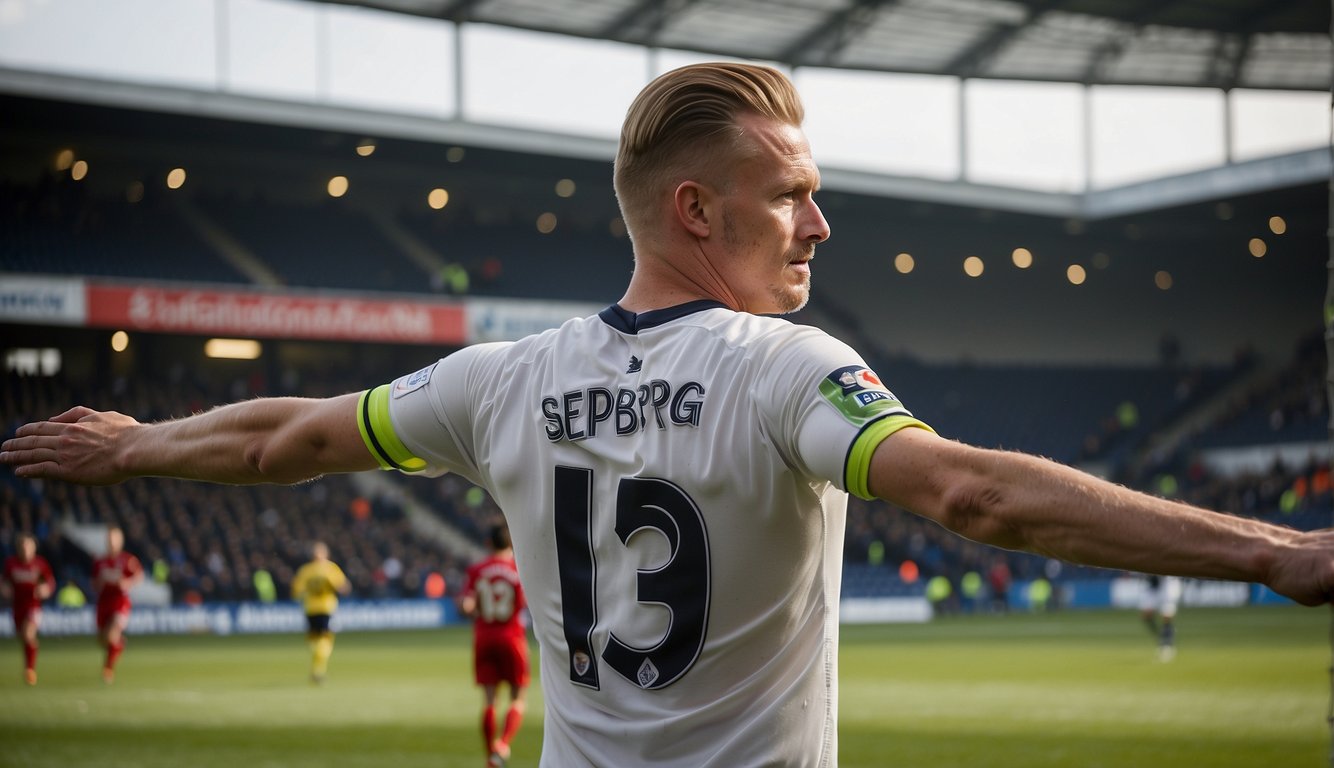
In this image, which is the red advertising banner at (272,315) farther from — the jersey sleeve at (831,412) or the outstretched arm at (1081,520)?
the outstretched arm at (1081,520)

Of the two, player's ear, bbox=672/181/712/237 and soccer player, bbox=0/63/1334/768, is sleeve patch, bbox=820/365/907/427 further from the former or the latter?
player's ear, bbox=672/181/712/237

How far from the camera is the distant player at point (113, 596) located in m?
18.0

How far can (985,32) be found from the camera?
1460 inches

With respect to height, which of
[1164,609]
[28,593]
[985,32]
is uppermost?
[985,32]

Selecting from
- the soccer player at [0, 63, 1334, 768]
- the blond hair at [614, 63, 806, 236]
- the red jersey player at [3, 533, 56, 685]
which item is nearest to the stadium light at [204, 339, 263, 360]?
the red jersey player at [3, 533, 56, 685]

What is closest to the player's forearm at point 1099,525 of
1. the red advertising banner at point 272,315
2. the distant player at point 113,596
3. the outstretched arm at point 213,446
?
the outstretched arm at point 213,446

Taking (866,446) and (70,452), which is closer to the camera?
(866,446)

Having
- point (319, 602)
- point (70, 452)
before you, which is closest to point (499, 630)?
point (319, 602)

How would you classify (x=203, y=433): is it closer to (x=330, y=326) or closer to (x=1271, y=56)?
(x=330, y=326)

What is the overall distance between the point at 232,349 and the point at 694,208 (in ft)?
118

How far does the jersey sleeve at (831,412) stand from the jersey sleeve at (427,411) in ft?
1.99

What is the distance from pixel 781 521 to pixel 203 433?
40.8 inches

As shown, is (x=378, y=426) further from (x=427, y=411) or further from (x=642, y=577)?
(x=642, y=577)

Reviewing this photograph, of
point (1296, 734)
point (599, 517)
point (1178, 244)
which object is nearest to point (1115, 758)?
point (1296, 734)
